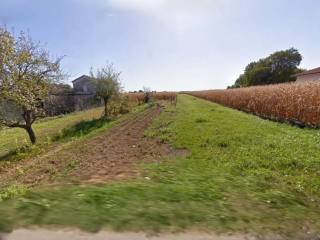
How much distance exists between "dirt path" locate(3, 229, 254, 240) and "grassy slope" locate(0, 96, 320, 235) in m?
0.17

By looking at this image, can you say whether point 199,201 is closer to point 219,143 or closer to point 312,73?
point 219,143

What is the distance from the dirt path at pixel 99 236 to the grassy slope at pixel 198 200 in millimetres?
173

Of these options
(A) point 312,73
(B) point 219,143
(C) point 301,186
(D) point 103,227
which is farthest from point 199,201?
(A) point 312,73

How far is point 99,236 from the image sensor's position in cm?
404

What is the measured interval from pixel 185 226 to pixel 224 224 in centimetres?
51

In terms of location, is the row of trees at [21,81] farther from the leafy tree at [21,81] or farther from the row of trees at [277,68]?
the row of trees at [277,68]

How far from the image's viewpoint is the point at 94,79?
3844 cm

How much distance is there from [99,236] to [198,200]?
186 cm

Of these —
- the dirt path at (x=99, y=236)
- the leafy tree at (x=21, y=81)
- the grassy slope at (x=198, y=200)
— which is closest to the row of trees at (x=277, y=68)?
the leafy tree at (x=21, y=81)

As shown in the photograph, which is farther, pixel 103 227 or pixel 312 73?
pixel 312 73

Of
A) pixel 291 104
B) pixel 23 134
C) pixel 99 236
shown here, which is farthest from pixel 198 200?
pixel 23 134

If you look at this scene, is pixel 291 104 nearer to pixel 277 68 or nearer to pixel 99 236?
pixel 99 236

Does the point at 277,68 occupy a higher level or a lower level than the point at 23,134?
higher

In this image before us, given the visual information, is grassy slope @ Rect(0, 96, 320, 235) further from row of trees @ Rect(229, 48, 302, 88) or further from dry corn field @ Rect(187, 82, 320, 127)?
row of trees @ Rect(229, 48, 302, 88)
